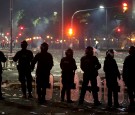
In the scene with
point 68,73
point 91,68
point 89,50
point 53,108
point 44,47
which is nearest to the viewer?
point 53,108

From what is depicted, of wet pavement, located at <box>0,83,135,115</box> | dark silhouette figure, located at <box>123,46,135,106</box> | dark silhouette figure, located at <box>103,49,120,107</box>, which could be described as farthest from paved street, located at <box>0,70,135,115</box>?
dark silhouette figure, located at <box>123,46,135,106</box>

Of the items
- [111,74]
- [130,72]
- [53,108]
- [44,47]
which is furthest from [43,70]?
[130,72]

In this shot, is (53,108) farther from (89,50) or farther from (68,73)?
(89,50)

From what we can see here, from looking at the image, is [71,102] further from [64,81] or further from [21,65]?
[21,65]

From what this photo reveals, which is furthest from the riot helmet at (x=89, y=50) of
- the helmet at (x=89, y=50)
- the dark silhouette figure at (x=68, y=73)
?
the dark silhouette figure at (x=68, y=73)

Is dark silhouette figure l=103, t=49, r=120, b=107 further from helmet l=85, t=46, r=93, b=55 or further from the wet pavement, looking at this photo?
helmet l=85, t=46, r=93, b=55

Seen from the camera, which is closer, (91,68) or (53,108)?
(53,108)

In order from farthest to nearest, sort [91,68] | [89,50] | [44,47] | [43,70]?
[43,70] → [44,47] → [91,68] → [89,50]

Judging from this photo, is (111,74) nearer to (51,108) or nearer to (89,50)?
(89,50)

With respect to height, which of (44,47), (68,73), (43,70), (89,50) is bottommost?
(68,73)

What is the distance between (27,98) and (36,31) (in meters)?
105

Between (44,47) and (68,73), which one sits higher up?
(44,47)

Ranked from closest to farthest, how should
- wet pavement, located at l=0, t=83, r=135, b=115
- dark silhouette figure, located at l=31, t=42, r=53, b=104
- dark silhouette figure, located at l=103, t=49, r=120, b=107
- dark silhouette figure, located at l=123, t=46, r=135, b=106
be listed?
wet pavement, located at l=0, t=83, r=135, b=115 < dark silhouette figure, located at l=123, t=46, r=135, b=106 < dark silhouette figure, located at l=103, t=49, r=120, b=107 < dark silhouette figure, located at l=31, t=42, r=53, b=104

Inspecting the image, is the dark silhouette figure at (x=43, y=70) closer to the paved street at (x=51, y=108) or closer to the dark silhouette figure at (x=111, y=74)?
the paved street at (x=51, y=108)
